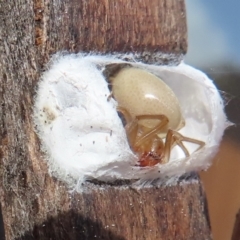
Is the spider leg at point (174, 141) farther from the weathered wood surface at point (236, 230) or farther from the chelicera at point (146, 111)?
the weathered wood surface at point (236, 230)

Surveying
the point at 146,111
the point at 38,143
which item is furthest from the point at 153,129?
the point at 38,143

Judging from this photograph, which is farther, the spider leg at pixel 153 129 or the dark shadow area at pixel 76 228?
the spider leg at pixel 153 129

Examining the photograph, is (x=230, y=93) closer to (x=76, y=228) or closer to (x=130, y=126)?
(x=130, y=126)

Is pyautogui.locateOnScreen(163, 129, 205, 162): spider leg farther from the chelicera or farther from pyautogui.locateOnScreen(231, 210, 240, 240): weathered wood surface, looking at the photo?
pyautogui.locateOnScreen(231, 210, 240, 240): weathered wood surface

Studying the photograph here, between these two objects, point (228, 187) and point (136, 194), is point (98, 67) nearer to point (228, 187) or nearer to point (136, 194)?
point (136, 194)

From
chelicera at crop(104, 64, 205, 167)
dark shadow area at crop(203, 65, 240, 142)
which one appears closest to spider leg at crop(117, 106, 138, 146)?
chelicera at crop(104, 64, 205, 167)

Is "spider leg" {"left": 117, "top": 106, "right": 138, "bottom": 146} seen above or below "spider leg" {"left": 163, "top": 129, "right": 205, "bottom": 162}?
above

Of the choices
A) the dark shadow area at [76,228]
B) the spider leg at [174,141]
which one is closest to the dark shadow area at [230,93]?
the spider leg at [174,141]
